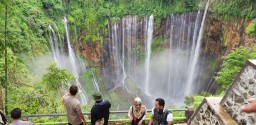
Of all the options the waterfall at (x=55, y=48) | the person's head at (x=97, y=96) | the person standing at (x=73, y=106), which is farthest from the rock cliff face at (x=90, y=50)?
the person's head at (x=97, y=96)

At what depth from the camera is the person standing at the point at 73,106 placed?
446 cm

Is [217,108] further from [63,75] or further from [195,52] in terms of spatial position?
[195,52]

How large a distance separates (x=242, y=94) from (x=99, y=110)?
2477mm

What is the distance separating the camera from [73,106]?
452 cm

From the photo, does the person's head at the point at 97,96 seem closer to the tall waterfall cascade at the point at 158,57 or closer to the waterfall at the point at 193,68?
the tall waterfall cascade at the point at 158,57

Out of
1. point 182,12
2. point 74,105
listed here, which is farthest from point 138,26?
point 74,105

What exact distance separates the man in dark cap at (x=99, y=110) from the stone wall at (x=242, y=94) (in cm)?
218

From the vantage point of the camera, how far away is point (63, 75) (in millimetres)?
8992

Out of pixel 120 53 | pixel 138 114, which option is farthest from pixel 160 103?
pixel 120 53

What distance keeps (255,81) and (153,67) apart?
19.3 meters

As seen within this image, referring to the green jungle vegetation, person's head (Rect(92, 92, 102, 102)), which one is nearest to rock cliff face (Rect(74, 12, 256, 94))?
the green jungle vegetation

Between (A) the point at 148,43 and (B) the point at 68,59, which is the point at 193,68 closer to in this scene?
(A) the point at 148,43

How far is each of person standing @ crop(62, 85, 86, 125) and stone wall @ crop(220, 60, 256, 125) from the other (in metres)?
2.69

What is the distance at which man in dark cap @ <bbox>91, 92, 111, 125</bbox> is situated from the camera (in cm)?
445
